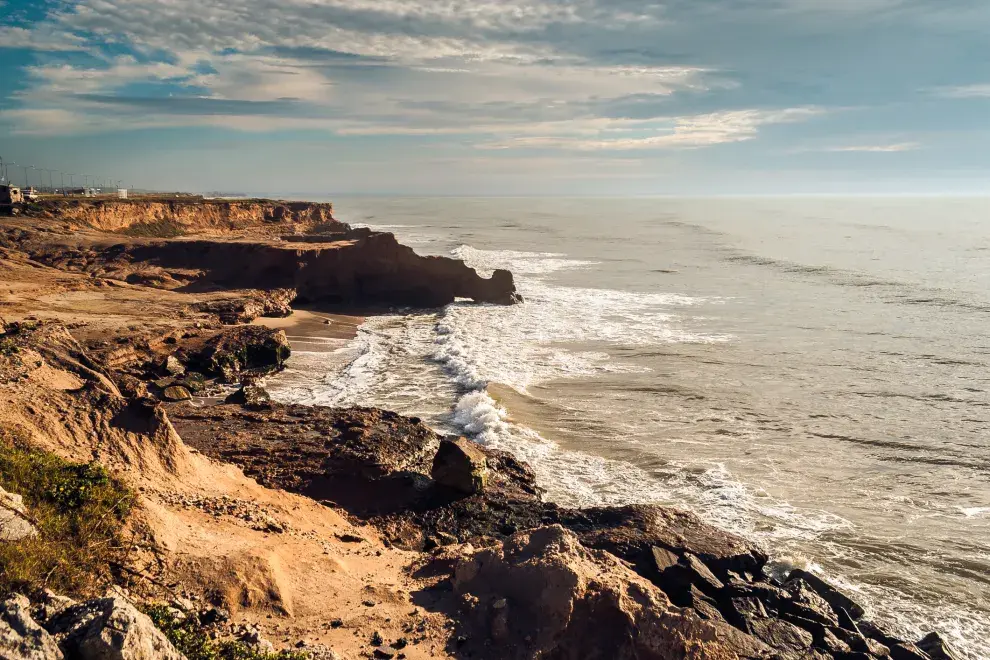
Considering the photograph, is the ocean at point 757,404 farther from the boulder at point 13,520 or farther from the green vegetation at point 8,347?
the boulder at point 13,520

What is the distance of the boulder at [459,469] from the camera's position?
44.1 feet

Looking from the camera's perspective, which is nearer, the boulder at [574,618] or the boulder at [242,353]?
the boulder at [574,618]

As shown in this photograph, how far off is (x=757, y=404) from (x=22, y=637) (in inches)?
870

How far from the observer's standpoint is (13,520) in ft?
22.2

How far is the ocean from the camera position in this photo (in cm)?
1405

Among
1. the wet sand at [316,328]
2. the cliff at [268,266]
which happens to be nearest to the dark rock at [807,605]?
the wet sand at [316,328]

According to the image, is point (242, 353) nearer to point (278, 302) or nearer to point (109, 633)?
point (278, 302)

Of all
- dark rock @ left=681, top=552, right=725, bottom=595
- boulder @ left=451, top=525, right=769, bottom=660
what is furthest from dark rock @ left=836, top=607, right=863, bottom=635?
boulder @ left=451, top=525, right=769, bottom=660

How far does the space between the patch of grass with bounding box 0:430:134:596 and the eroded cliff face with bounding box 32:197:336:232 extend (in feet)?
154

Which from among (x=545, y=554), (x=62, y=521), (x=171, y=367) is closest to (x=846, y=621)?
(x=545, y=554)

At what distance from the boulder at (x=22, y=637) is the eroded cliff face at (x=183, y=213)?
50768mm

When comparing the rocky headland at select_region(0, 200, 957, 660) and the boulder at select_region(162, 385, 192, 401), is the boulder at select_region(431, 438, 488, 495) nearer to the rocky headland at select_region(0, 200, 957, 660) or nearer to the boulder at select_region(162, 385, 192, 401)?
the rocky headland at select_region(0, 200, 957, 660)

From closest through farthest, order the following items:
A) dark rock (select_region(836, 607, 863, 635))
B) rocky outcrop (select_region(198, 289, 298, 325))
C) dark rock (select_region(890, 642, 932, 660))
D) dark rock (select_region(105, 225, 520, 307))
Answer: dark rock (select_region(890, 642, 932, 660)) < dark rock (select_region(836, 607, 863, 635)) < rocky outcrop (select_region(198, 289, 298, 325)) < dark rock (select_region(105, 225, 520, 307))

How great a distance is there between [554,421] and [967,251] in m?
78.1
